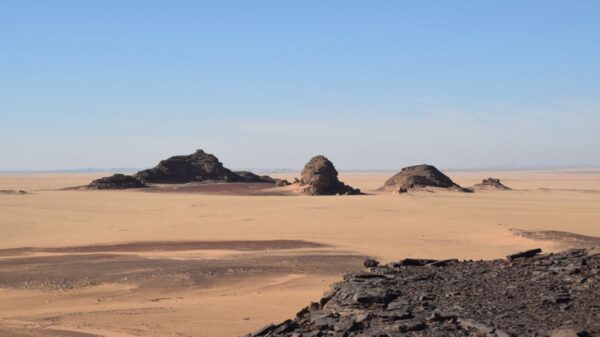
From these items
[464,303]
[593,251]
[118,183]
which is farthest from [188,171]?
[464,303]

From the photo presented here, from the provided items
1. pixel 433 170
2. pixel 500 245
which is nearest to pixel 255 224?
pixel 500 245

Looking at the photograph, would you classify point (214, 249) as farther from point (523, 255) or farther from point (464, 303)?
point (464, 303)

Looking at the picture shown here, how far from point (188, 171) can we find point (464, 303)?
5732cm

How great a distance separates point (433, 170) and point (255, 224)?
1119 inches

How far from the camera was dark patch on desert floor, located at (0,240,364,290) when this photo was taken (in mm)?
16031

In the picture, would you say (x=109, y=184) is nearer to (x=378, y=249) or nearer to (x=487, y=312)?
(x=378, y=249)

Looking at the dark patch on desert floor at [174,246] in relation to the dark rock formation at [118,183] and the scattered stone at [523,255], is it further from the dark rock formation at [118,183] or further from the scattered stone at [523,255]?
the dark rock formation at [118,183]

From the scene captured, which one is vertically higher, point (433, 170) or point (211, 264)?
point (433, 170)

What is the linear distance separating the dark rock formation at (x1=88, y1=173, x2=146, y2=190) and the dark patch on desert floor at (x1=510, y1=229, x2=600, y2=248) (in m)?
42.6

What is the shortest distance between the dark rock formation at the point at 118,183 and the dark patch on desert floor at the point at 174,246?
38667 millimetres

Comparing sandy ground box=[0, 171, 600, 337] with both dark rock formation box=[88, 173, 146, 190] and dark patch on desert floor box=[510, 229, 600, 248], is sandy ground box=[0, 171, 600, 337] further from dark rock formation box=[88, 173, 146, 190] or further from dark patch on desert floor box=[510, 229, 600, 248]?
dark rock formation box=[88, 173, 146, 190]

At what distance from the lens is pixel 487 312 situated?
7879 millimetres

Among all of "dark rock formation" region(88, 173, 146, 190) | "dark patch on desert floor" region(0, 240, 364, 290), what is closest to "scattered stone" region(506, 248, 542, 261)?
"dark patch on desert floor" region(0, 240, 364, 290)

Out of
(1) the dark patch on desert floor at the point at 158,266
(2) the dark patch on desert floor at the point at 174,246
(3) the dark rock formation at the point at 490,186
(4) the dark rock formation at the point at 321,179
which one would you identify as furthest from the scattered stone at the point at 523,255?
(3) the dark rock formation at the point at 490,186
